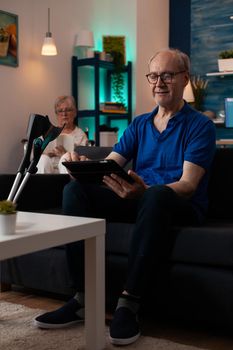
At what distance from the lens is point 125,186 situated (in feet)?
6.10

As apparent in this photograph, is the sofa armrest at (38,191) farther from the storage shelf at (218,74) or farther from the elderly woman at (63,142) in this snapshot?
the storage shelf at (218,74)

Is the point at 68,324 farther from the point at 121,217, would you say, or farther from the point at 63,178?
the point at 63,178

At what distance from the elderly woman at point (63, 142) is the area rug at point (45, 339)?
6.30 ft

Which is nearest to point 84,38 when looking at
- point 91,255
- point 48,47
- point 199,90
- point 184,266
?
point 48,47

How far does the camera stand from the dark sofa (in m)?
1.69

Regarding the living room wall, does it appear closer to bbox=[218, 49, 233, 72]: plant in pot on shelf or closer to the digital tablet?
bbox=[218, 49, 233, 72]: plant in pot on shelf

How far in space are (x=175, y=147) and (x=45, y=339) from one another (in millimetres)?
887

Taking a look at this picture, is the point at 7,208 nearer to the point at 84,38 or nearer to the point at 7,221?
the point at 7,221

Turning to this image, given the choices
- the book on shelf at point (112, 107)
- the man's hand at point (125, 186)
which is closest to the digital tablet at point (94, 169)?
the man's hand at point (125, 186)

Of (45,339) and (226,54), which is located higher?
(226,54)

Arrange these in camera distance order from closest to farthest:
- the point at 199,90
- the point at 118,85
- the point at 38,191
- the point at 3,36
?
the point at 38,191
the point at 3,36
the point at 118,85
the point at 199,90

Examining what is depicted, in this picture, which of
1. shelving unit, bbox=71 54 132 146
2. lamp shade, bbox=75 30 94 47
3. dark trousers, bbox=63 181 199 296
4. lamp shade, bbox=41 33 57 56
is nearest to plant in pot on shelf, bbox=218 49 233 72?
shelving unit, bbox=71 54 132 146

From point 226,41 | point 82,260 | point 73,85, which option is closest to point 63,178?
point 82,260

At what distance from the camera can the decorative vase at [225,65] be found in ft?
17.2
